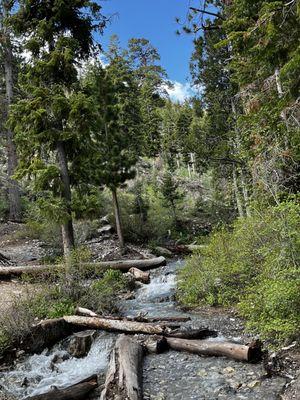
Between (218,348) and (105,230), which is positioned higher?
(105,230)

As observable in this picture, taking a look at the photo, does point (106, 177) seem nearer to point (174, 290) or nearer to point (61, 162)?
point (61, 162)

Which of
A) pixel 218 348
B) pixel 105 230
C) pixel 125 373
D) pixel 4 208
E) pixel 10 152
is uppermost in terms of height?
pixel 10 152

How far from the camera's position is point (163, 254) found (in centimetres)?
2170

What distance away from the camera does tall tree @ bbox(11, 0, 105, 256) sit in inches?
491

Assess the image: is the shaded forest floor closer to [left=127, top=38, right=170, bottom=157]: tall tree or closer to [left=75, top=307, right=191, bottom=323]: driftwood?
[left=75, top=307, right=191, bottom=323]: driftwood

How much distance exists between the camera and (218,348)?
7.07 meters

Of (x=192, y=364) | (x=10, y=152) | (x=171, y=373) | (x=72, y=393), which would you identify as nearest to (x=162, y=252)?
(x=10, y=152)

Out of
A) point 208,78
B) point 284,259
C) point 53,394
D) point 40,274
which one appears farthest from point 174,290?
point 208,78

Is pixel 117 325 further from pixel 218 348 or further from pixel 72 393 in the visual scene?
pixel 72 393

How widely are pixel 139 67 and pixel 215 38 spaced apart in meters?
44.6

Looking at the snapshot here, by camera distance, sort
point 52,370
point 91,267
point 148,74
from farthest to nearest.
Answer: point 148,74
point 91,267
point 52,370

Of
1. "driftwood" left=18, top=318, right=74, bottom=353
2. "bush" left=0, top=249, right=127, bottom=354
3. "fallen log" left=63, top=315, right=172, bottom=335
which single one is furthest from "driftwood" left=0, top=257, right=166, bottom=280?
"driftwood" left=18, top=318, right=74, bottom=353

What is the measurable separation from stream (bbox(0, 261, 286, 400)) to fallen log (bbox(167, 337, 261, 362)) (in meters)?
0.10

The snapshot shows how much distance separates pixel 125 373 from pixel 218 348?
1.86 m
